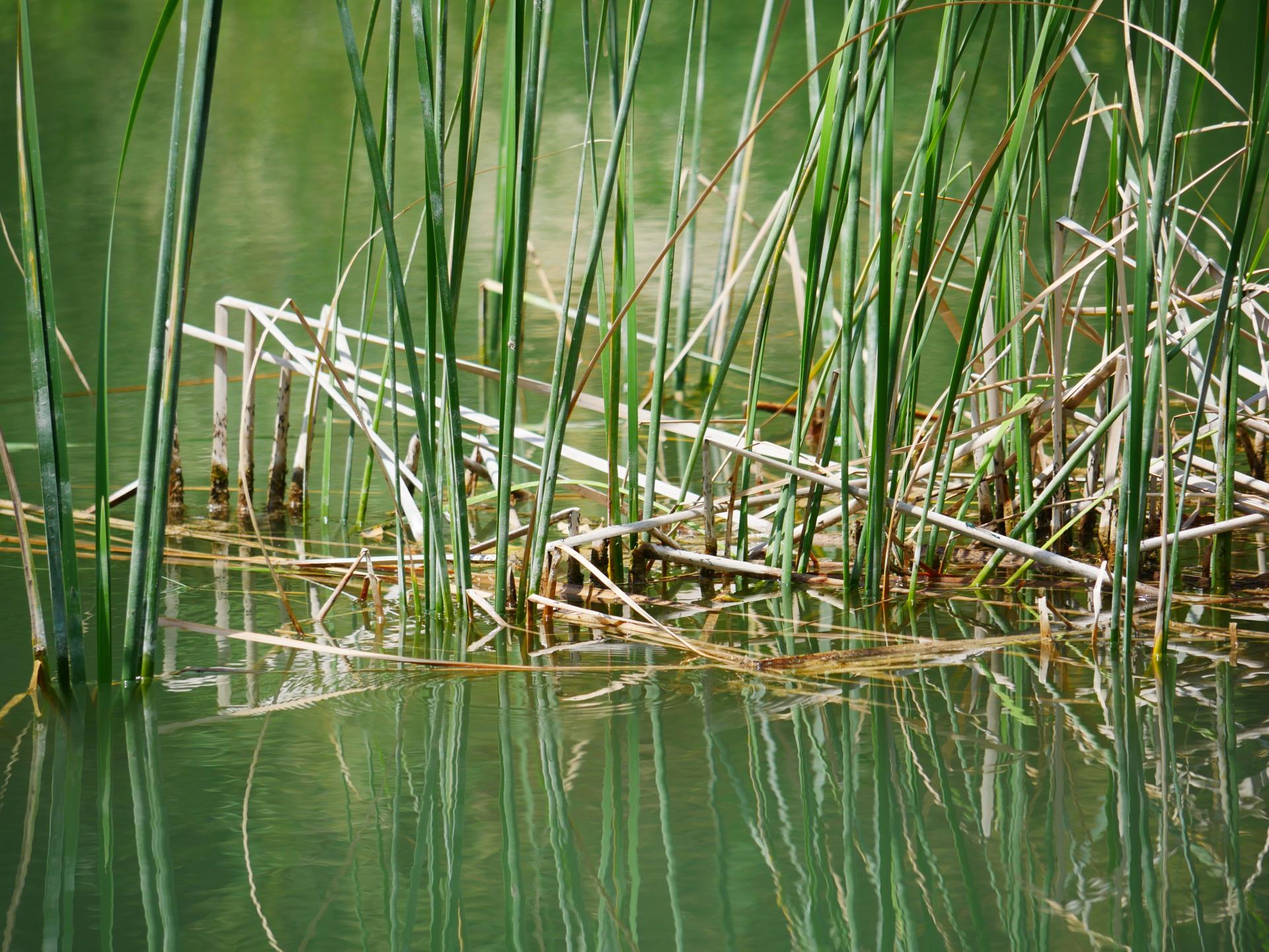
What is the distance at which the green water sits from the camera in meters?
0.70

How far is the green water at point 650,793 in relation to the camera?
696 mm

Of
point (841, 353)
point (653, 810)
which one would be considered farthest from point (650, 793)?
point (841, 353)

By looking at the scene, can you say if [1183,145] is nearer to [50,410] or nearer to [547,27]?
[547,27]

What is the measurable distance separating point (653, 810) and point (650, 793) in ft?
0.08

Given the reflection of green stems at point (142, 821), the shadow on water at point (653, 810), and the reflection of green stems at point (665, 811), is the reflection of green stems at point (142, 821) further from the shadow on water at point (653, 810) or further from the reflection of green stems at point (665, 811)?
the reflection of green stems at point (665, 811)

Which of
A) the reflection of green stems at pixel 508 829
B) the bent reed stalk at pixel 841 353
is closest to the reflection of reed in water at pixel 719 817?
the reflection of green stems at pixel 508 829

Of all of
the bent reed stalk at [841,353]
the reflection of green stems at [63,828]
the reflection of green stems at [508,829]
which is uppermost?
the bent reed stalk at [841,353]

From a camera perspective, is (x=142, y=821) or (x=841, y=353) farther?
(x=841, y=353)

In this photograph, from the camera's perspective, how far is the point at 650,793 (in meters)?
0.85

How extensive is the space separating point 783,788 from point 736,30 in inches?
339

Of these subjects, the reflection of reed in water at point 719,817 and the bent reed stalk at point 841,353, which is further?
the bent reed stalk at point 841,353

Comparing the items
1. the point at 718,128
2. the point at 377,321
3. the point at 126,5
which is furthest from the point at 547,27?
the point at 126,5

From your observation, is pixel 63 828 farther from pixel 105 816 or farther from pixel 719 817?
pixel 719 817

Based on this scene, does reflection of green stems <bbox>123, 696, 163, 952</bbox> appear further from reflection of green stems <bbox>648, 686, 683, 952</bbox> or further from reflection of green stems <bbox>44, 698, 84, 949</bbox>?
reflection of green stems <bbox>648, 686, 683, 952</bbox>
